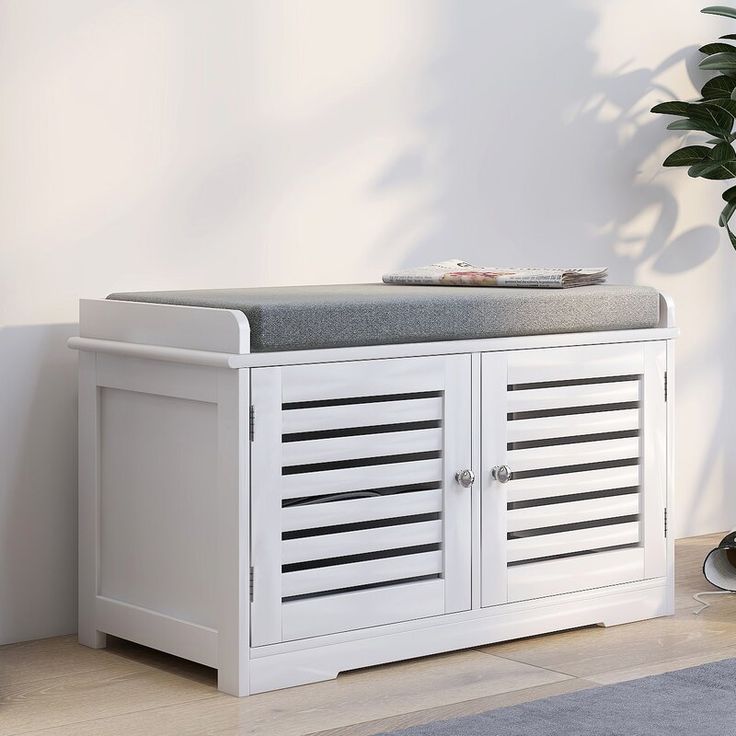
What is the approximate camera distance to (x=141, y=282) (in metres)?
2.60

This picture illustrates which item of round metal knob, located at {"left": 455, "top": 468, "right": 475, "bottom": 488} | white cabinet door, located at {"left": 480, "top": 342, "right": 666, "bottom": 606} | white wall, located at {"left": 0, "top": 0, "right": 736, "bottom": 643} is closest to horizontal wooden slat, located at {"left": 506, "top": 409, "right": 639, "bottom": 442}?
white cabinet door, located at {"left": 480, "top": 342, "right": 666, "bottom": 606}

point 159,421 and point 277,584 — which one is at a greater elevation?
point 159,421

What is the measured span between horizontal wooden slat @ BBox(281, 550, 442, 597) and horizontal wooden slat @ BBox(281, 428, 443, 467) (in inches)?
7.4

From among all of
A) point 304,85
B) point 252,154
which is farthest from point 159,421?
point 304,85

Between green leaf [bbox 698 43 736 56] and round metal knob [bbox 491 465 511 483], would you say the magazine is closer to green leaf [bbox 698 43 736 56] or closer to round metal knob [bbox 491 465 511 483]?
round metal knob [bbox 491 465 511 483]

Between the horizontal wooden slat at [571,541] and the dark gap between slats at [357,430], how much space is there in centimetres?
29

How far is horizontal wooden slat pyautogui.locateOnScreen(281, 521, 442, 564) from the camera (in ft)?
7.04

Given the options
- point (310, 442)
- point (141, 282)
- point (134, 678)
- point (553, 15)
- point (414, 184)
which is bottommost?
point (134, 678)

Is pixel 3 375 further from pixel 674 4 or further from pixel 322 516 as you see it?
pixel 674 4

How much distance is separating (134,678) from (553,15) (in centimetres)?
191

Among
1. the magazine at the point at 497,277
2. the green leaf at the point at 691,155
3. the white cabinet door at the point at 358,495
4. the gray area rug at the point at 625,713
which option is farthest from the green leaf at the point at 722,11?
the gray area rug at the point at 625,713

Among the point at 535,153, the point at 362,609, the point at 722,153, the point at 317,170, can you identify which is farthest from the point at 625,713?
the point at 722,153

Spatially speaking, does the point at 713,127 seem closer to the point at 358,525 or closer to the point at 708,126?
the point at 708,126

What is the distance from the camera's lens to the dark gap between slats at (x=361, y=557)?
2162 millimetres
